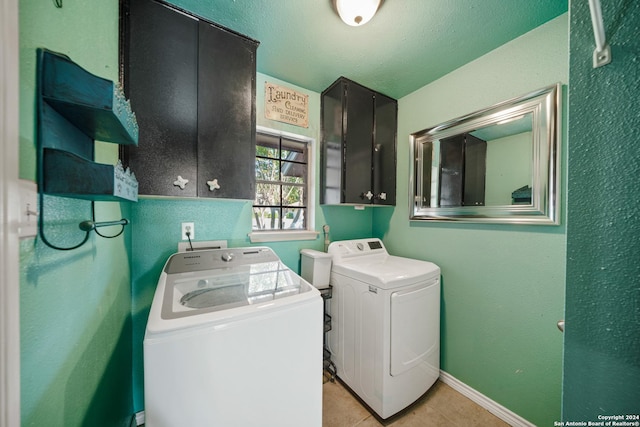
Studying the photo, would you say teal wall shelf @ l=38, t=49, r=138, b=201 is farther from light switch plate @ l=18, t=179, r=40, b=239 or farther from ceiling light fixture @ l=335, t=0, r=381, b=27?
ceiling light fixture @ l=335, t=0, r=381, b=27

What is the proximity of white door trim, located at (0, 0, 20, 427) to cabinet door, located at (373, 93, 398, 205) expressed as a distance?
2.04m

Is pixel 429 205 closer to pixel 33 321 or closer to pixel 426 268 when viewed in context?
pixel 426 268

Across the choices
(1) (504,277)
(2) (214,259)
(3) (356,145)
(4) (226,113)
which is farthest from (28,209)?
(1) (504,277)

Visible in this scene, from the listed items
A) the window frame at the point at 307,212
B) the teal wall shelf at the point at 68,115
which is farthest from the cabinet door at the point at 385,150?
the teal wall shelf at the point at 68,115

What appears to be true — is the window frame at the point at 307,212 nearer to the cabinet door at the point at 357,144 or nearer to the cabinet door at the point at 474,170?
the cabinet door at the point at 357,144

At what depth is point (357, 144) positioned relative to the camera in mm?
1978

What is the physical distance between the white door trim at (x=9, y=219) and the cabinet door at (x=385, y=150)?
6.68ft

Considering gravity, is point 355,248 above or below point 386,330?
above

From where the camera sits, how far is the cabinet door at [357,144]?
6.28 ft

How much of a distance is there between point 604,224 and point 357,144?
5.41 feet

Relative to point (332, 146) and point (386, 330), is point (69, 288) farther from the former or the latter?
point (332, 146)

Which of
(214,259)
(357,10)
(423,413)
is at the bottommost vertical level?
(423,413)

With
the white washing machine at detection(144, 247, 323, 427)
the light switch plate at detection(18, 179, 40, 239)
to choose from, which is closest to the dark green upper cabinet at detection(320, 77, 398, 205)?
the white washing machine at detection(144, 247, 323, 427)

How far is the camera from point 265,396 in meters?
0.84
